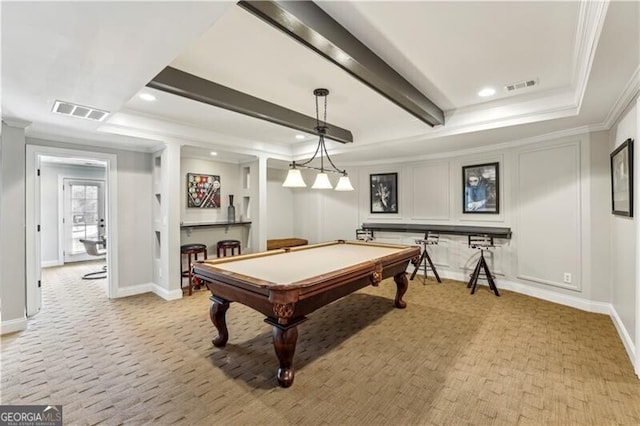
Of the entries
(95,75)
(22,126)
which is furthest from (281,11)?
(22,126)

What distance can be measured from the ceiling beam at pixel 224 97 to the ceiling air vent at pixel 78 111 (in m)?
0.70

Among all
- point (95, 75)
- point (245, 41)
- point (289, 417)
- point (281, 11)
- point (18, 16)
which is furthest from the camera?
point (245, 41)

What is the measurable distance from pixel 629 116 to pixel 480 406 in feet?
9.62

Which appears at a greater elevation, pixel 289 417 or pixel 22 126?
pixel 22 126

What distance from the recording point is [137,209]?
468 cm

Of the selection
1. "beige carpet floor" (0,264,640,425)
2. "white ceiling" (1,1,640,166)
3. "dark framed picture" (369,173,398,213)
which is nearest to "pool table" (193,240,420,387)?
"beige carpet floor" (0,264,640,425)

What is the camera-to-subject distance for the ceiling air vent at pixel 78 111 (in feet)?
9.02

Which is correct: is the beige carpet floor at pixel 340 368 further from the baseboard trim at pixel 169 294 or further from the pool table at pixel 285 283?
the baseboard trim at pixel 169 294

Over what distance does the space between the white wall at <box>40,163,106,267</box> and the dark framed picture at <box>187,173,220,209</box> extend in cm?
409

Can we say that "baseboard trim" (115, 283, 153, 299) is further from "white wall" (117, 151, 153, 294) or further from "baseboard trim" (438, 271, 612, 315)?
"baseboard trim" (438, 271, 612, 315)

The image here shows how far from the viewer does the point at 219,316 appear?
2.81m

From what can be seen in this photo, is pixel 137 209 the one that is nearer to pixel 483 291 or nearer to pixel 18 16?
pixel 18 16

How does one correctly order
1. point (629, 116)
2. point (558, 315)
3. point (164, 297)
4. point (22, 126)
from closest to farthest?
1. point (629, 116)
2. point (22, 126)
3. point (558, 315)
4. point (164, 297)

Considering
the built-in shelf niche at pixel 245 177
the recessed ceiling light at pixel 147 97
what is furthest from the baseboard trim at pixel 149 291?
the recessed ceiling light at pixel 147 97
